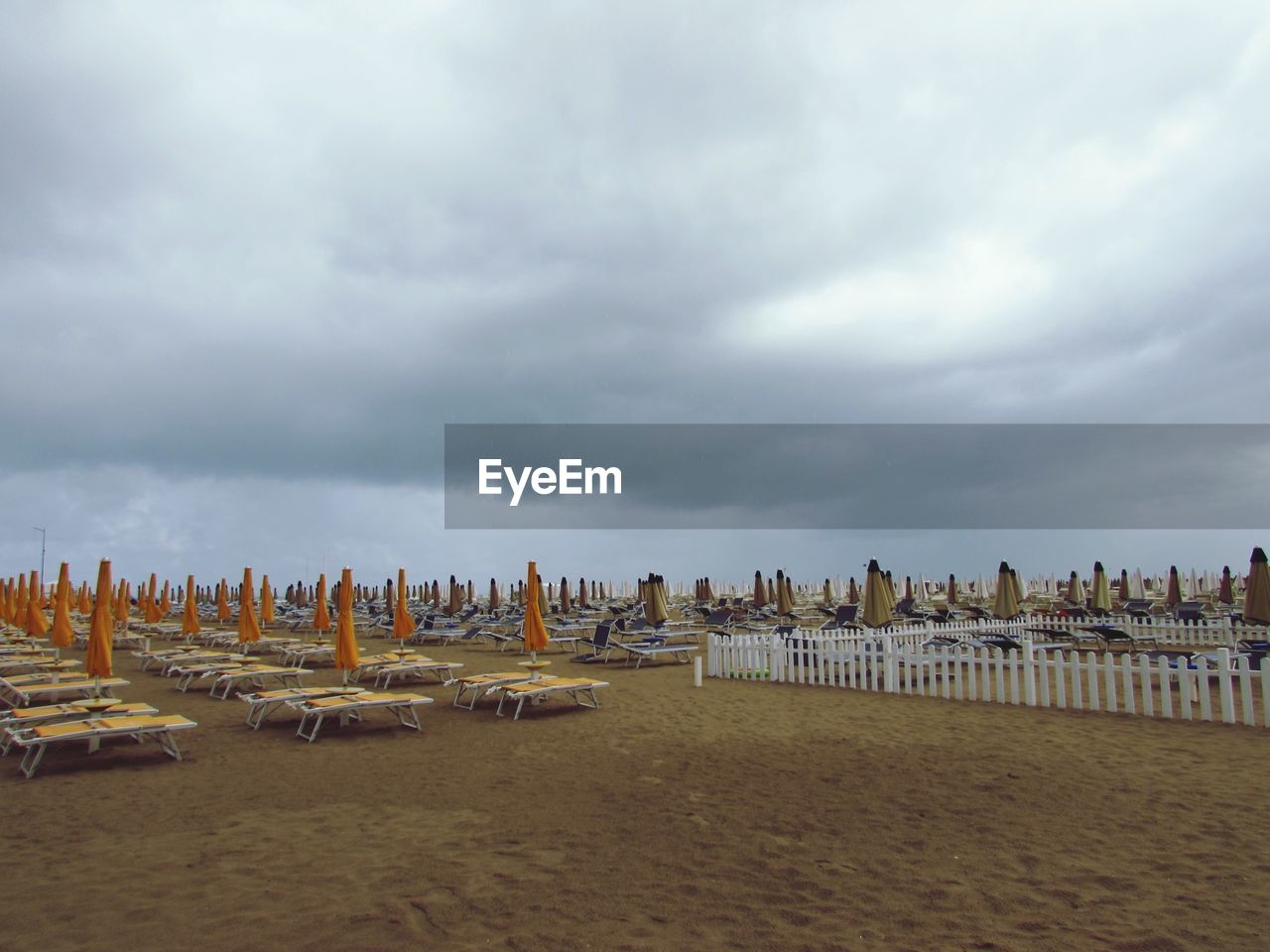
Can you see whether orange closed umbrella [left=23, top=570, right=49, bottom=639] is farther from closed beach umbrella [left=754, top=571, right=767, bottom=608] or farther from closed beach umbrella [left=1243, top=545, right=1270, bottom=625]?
closed beach umbrella [left=1243, top=545, right=1270, bottom=625]

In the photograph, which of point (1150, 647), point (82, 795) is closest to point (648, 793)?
point (82, 795)

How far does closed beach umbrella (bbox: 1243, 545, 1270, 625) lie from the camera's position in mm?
12703

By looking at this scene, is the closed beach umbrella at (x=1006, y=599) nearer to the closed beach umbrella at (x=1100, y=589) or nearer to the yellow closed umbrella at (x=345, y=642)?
the closed beach umbrella at (x=1100, y=589)

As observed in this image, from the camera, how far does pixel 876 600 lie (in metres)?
14.2

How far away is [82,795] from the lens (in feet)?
22.5

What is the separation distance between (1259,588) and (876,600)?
584 centimetres

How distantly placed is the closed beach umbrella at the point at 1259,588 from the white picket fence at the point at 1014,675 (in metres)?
1.05

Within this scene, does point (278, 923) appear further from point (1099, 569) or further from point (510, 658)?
point (1099, 569)

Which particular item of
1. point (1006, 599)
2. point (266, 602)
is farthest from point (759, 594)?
point (266, 602)

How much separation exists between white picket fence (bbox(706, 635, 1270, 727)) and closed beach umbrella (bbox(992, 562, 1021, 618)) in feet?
3.73

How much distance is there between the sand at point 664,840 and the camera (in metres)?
3.94

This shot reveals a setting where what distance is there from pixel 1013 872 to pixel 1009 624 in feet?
43.7

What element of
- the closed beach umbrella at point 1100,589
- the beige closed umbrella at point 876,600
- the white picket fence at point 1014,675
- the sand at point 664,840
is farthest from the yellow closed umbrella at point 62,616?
the closed beach umbrella at point 1100,589

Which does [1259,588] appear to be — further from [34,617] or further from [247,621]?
[34,617]
